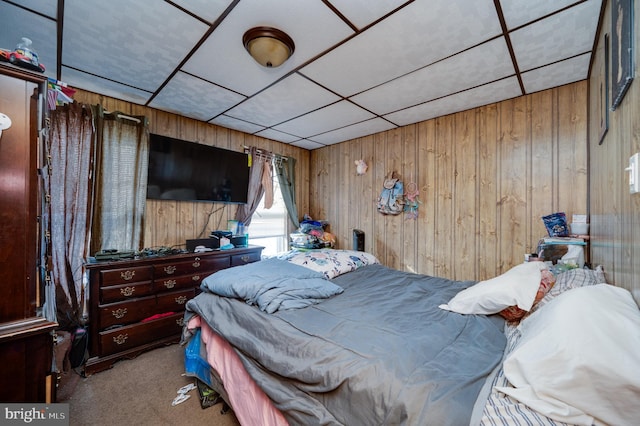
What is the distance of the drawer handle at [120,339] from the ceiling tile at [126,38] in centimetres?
224

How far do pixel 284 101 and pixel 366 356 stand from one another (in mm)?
2428

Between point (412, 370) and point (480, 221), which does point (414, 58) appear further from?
point (412, 370)

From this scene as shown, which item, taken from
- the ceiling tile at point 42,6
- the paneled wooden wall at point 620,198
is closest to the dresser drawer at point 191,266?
the ceiling tile at point 42,6

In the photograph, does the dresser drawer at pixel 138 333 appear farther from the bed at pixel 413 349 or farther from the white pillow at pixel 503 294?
the white pillow at pixel 503 294

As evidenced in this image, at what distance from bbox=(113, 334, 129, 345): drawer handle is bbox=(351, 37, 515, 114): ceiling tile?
306cm

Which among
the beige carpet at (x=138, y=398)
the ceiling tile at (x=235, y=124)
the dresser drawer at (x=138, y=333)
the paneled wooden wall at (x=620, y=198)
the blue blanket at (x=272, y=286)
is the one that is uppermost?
the ceiling tile at (x=235, y=124)

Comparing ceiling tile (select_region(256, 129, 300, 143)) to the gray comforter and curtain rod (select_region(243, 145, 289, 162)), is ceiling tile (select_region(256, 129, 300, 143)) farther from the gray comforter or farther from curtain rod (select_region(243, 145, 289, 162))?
the gray comforter

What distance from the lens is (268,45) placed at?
170 cm

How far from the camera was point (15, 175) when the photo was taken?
3.09 feet

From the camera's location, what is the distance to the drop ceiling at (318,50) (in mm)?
1484

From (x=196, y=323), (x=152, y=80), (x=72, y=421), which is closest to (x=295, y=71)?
(x=152, y=80)

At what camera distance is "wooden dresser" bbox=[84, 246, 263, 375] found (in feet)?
7.06

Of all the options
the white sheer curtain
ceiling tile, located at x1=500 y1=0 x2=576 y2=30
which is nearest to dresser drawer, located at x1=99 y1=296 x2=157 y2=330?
the white sheer curtain

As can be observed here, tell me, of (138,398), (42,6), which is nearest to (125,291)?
(138,398)
